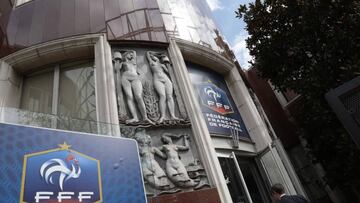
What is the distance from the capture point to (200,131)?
6578 millimetres

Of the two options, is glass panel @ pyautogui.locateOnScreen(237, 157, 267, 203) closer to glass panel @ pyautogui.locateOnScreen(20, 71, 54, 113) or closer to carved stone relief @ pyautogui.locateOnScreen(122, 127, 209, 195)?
carved stone relief @ pyautogui.locateOnScreen(122, 127, 209, 195)

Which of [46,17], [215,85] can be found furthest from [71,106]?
[215,85]

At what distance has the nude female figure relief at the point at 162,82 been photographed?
22.4 ft

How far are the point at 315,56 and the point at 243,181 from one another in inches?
164

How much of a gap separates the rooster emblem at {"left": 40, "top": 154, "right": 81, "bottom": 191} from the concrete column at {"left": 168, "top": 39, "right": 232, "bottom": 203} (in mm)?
3362

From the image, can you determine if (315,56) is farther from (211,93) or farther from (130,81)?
Answer: (130,81)

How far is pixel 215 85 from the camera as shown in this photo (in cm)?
902

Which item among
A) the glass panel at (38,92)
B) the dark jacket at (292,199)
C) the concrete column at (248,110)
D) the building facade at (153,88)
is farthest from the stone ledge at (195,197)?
the glass panel at (38,92)

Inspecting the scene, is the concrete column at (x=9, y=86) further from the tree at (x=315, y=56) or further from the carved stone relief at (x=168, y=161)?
the tree at (x=315, y=56)

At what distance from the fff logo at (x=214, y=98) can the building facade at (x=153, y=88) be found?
0.14 ft

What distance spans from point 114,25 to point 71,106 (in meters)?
2.75

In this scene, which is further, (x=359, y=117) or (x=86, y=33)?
(x=86, y=33)

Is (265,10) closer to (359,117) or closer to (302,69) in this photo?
(302,69)

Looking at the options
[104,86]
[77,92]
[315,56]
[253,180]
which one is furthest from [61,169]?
[315,56]
